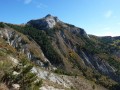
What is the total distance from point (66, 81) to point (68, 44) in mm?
80575

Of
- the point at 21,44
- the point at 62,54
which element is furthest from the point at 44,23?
the point at 21,44

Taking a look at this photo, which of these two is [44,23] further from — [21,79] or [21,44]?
[21,79]

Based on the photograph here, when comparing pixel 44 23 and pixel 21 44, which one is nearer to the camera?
pixel 21 44

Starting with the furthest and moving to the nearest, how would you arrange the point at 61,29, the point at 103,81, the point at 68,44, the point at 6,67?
1. the point at 61,29
2. the point at 68,44
3. the point at 103,81
4. the point at 6,67

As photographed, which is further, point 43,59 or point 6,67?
point 43,59

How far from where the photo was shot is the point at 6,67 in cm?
1948

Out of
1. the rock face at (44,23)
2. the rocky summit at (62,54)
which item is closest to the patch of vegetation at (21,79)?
the rocky summit at (62,54)

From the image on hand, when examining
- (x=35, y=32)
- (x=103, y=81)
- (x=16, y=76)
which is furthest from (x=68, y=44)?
(x=16, y=76)

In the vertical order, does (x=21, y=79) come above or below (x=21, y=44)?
below

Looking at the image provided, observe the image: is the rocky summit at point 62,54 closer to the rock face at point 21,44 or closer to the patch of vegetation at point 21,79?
the rock face at point 21,44

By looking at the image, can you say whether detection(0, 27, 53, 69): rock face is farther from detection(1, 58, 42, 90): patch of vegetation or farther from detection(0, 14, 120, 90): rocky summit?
detection(1, 58, 42, 90): patch of vegetation

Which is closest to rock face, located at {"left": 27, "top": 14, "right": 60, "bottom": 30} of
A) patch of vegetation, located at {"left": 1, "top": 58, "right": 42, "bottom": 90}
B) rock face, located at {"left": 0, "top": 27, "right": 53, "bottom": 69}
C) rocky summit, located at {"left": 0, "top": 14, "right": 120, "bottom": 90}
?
rocky summit, located at {"left": 0, "top": 14, "right": 120, "bottom": 90}

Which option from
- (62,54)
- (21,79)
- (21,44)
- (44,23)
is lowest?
(62,54)

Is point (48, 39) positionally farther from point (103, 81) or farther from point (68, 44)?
point (103, 81)
